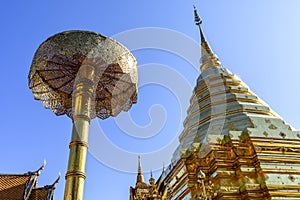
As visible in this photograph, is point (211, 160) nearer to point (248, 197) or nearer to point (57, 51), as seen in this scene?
point (248, 197)

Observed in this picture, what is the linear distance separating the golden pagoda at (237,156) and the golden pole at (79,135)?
2.50 meters

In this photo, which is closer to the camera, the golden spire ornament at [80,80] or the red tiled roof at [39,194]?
the golden spire ornament at [80,80]

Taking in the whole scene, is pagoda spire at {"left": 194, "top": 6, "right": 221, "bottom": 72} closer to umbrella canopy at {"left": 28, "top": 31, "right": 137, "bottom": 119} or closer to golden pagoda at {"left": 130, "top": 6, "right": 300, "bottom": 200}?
golden pagoda at {"left": 130, "top": 6, "right": 300, "bottom": 200}

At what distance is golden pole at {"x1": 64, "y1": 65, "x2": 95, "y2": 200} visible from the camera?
4523 millimetres

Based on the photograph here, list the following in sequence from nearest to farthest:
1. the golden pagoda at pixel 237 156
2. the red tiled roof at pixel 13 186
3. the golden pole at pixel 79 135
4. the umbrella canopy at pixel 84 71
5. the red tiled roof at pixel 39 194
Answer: the golden pole at pixel 79 135, the umbrella canopy at pixel 84 71, the golden pagoda at pixel 237 156, the red tiled roof at pixel 13 186, the red tiled roof at pixel 39 194

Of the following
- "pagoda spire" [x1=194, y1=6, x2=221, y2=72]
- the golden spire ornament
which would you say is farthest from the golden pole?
"pagoda spire" [x1=194, y1=6, x2=221, y2=72]

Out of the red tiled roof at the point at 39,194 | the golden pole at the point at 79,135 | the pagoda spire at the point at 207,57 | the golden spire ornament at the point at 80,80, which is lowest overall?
the golden pole at the point at 79,135

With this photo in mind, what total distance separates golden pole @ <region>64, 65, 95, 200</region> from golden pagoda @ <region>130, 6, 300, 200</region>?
8.20 ft

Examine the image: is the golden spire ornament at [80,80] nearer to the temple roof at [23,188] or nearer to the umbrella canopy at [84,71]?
the umbrella canopy at [84,71]

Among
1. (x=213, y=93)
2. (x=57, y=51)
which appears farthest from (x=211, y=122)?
(x=57, y=51)

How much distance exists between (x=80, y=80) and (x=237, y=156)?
520 centimetres

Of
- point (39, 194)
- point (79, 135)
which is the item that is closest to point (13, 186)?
point (39, 194)

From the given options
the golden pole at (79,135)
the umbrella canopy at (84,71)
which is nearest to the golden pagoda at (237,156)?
the golden pole at (79,135)

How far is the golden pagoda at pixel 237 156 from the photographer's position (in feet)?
26.1
